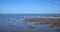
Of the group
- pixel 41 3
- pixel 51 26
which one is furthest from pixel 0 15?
pixel 51 26

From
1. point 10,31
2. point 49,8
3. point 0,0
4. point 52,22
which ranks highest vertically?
point 0,0

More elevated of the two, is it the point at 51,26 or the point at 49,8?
the point at 49,8

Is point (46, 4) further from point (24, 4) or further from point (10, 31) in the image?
point (10, 31)

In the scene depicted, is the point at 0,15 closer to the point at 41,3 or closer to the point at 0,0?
the point at 0,0

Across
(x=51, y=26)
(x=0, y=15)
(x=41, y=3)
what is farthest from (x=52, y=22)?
(x=0, y=15)

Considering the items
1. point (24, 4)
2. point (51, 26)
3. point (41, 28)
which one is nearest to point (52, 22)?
point (51, 26)

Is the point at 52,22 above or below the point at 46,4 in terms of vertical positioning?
below

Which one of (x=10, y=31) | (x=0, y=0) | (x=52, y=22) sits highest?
(x=0, y=0)

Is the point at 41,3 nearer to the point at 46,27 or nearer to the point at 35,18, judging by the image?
the point at 35,18
